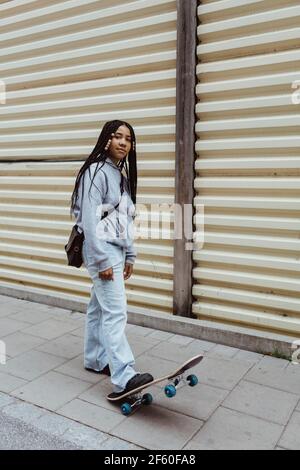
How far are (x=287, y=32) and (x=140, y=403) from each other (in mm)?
3442

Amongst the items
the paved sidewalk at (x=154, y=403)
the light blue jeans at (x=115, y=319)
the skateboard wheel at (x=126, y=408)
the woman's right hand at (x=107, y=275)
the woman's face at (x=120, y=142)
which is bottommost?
the paved sidewalk at (x=154, y=403)

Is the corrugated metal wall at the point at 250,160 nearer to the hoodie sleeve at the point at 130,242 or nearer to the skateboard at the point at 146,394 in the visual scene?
the hoodie sleeve at the point at 130,242

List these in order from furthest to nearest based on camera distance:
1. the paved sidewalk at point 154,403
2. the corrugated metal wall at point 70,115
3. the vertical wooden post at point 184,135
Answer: the corrugated metal wall at point 70,115
the vertical wooden post at point 184,135
the paved sidewalk at point 154,403

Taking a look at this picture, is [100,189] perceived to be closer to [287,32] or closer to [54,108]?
[287,32]

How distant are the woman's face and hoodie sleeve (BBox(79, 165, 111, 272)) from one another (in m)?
0.23

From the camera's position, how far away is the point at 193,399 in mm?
3467

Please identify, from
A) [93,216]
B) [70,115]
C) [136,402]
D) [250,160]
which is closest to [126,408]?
[136,402]

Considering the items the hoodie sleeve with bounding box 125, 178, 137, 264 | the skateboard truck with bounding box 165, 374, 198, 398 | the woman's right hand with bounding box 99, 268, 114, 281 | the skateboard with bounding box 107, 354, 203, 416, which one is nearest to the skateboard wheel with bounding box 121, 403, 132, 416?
the skateboard with bounding box 107, 354, 203, 416

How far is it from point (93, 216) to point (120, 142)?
0.64 m

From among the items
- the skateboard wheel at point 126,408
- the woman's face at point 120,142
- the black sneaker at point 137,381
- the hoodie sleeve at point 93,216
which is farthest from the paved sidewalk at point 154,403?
the woman's face at point 120,142

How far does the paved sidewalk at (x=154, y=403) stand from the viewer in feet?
9.67

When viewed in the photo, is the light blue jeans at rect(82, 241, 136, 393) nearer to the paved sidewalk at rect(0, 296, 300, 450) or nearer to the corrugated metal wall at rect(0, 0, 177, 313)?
the paved sidewalk at rect(0, 296, 300, 450)

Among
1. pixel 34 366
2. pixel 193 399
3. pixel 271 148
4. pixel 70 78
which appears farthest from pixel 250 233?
pixel 70 78

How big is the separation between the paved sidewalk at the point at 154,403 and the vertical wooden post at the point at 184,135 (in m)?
0.55
